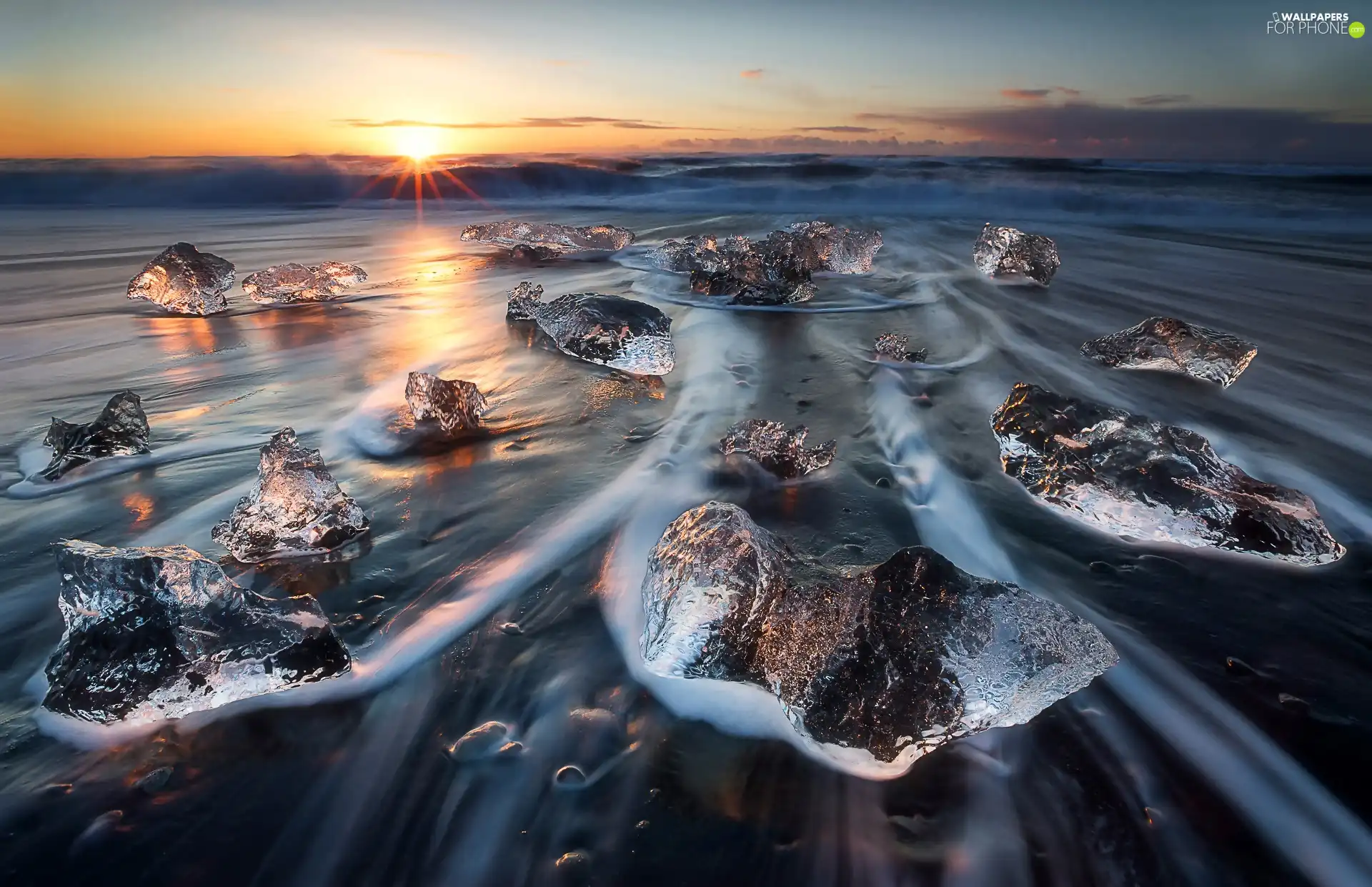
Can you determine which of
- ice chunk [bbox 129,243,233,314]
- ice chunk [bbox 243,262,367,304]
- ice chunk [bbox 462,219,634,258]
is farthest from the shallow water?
ice chunk [bbox 462,219,634,258]

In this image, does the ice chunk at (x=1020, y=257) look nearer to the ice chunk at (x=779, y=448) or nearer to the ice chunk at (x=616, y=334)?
the ice chunk at (x=616, y=334)

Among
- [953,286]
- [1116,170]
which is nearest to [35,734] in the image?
[953,286]

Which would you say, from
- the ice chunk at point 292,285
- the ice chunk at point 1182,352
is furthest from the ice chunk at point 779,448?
the ice chunk at point 292,285

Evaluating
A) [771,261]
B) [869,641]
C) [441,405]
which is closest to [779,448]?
[869,641]

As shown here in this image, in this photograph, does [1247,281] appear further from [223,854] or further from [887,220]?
[223,854]

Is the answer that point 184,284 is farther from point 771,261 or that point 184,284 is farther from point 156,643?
point 156,643
